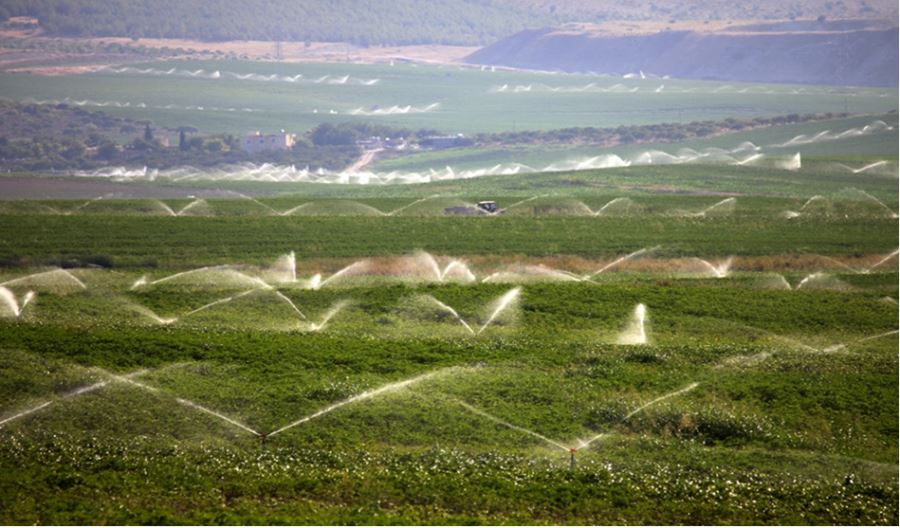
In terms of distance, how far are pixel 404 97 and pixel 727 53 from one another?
154 feet

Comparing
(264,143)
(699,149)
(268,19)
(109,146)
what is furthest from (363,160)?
(268,19)

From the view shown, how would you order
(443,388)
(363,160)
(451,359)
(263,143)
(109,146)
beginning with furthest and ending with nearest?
1. (363,160)
2. (263,143)
3. (109,146)
4. (451,359)
5. (443,388)

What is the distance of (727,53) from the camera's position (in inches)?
6516

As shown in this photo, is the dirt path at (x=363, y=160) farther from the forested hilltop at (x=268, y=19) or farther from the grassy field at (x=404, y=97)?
the forested hilltop at (x=268, y=19)

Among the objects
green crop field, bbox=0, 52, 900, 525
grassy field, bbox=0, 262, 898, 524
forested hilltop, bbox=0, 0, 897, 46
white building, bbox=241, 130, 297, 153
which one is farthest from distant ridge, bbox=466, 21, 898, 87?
grassy field, bbox=0, 262, 898, 524

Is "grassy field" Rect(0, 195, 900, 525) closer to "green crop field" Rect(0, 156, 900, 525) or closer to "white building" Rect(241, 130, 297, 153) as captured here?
"green crop field" Rect(0, 156, 900, 525)

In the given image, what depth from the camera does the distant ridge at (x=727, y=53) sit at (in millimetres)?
154750

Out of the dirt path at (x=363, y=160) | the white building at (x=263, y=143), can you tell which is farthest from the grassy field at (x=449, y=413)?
the white building at (x=263, y=143)

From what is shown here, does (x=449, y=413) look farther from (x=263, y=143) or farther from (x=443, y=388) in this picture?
(x=263, y=143)

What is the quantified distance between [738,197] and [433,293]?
98.2 ft

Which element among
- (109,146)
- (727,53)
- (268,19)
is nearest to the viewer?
(109,146)

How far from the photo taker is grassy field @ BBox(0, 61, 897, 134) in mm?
122062

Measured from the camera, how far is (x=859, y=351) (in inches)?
1246

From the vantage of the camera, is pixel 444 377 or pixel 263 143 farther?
pixel 263 143
